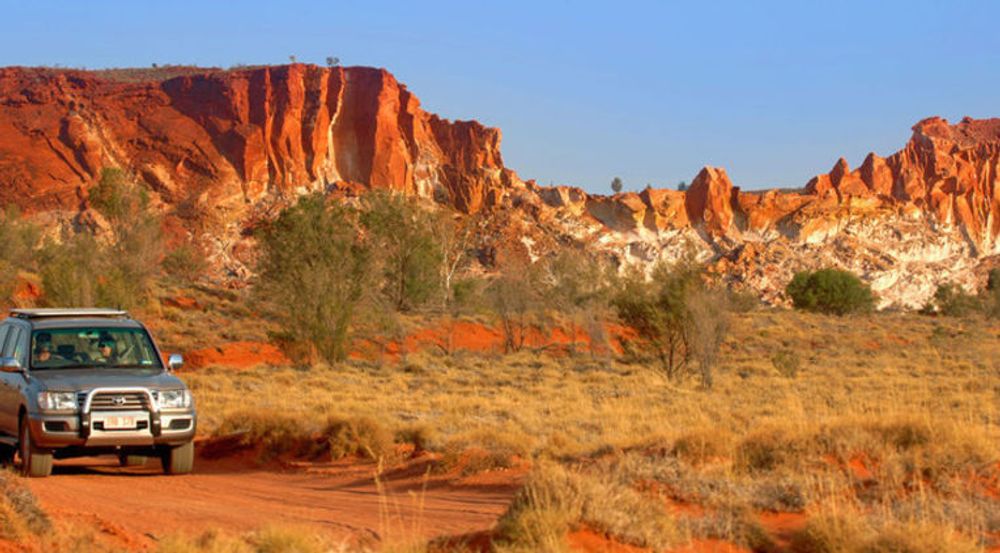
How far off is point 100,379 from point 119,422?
59 cm

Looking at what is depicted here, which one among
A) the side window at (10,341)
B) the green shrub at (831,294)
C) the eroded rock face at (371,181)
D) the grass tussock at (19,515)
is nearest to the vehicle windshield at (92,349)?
the side window at (10,341)

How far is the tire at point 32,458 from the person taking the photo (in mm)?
11305

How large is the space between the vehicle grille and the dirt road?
0.83 m

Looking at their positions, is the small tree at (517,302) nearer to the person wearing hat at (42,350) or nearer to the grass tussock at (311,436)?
the grass tussock at (311,436)

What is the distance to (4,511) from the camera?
6922mm

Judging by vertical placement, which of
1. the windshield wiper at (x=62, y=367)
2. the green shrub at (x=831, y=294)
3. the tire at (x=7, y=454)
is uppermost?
the green shrub at (x=831, y=294)

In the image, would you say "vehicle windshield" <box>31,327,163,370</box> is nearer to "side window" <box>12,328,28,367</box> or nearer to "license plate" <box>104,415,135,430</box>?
"side window" <box>12,328,28,367</box>

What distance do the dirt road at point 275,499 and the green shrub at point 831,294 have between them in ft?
203

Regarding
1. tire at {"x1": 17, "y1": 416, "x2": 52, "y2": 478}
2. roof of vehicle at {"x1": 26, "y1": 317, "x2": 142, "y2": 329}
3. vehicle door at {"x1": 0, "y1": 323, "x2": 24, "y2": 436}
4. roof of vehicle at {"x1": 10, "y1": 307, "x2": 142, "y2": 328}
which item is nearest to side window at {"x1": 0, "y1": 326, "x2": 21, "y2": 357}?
vehicle door at {"x1": 0, "y1": 323, "x2": 24, "y2": 436}

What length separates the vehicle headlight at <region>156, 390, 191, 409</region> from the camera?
37.9 ft

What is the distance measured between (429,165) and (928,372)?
198ft

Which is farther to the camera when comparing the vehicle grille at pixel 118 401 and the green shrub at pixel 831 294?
the green shrub at pixel 831 294

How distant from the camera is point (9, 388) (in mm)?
12188

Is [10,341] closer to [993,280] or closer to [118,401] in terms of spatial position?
[118,401]
